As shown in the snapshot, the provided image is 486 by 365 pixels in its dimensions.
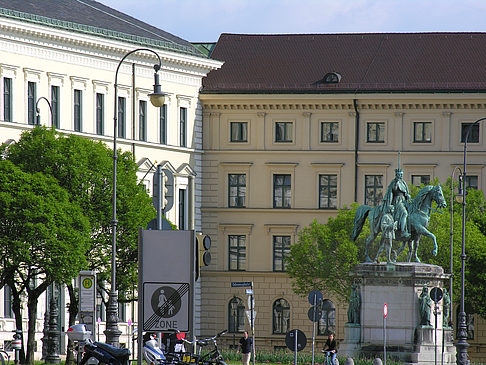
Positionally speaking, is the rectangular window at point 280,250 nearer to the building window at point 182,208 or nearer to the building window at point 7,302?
→ the building window at point 182,208

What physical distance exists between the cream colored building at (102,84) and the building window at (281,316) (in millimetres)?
6526

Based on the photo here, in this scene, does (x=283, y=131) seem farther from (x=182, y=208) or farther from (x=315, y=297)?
(x=315, y=297)

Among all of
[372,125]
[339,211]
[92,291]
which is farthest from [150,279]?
[372,125]

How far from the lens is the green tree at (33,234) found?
6175cm

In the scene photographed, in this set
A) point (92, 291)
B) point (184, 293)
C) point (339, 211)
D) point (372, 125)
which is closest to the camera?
point (184, 293)

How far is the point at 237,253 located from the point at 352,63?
43.2 feet

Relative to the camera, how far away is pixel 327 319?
93.4 m

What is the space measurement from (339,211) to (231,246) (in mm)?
9779

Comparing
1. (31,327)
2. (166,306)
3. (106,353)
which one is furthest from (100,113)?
(166,306)

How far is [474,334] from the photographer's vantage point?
91.4 meters

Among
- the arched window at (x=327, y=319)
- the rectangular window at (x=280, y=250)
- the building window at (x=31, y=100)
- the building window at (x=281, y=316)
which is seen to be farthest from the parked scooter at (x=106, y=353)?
the rectangular window at (x=280, y=250)

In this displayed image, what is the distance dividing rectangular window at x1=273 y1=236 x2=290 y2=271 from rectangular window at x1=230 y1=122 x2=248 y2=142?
6.18 metres

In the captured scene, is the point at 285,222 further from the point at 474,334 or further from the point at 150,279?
the point at 150,279

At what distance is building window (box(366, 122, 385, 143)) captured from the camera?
315ft
